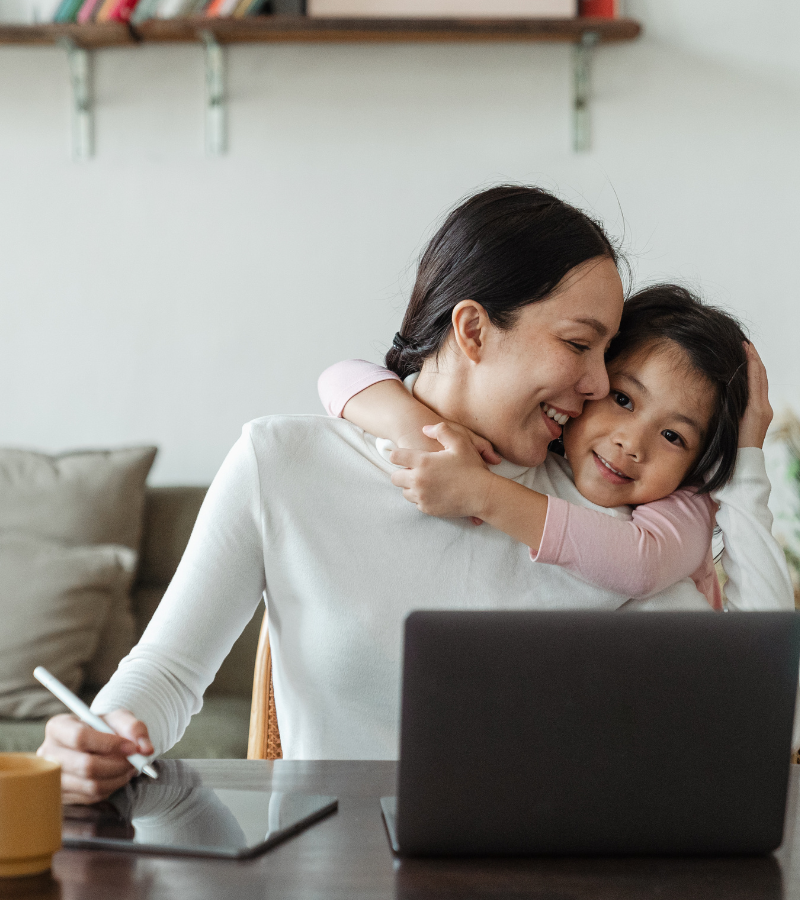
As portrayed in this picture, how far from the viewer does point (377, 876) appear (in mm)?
613

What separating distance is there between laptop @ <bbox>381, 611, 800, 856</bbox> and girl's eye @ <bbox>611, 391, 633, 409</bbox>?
1.80 ft

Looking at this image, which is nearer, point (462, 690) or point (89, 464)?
point (462, 690)

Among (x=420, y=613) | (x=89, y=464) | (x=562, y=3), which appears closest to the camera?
(x=420, y=613)

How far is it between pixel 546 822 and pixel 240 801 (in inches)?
10.1

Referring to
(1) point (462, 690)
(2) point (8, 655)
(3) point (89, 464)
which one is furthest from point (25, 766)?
(3) point (89, 464)

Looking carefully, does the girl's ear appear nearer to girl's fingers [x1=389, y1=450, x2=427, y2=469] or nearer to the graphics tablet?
girl's fingers [x1=389, y1=450, x2=427, y2=469]

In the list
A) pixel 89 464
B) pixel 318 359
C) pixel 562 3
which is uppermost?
pixel 562 3

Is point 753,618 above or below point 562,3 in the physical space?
below

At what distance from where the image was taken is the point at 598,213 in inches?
96.7

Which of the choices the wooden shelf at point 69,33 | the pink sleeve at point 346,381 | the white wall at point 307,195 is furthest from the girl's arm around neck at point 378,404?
the wooden shelf at point 69,33

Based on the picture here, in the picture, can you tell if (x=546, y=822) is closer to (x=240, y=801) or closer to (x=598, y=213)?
(x=240, y=801)

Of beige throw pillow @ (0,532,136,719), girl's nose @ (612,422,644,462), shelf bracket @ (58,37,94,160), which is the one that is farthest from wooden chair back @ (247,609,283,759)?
shelf bracket @ (58,37,94,160)

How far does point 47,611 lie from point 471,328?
1.27 metres

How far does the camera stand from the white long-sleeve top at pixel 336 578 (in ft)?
3.48
